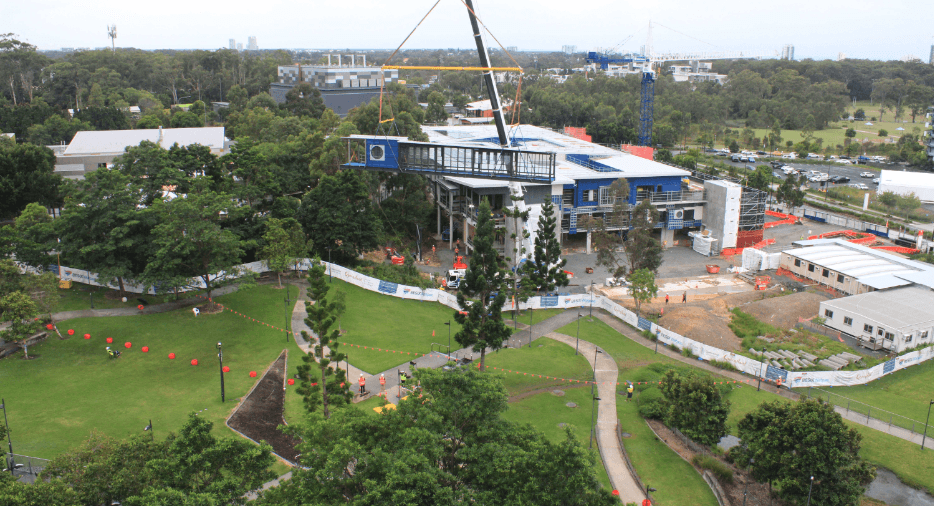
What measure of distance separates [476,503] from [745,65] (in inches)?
8254

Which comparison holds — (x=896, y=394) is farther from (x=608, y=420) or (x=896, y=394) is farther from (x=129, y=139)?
(x=129, y=139)

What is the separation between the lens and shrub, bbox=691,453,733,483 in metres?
26.6

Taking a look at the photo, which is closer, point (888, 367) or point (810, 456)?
point (810, 456)

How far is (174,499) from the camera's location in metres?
16.8

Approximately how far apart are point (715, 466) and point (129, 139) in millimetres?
72009

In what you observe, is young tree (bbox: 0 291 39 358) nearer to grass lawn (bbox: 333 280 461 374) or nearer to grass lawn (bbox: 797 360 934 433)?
grass lawn (bbox: 333 280 461 374)

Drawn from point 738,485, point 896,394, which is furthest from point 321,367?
point 896,394

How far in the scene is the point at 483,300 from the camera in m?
36.8

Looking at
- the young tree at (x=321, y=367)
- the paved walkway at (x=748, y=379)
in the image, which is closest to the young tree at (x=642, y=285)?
the paved walkway at (x=748, y=379)

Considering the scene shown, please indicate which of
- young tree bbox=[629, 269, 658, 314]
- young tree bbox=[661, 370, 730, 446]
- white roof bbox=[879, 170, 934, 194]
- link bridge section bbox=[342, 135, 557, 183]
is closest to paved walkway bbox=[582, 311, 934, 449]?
young tree bbox=[629, 269, 658, 314]

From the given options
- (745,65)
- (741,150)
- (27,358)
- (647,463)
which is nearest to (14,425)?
(27,358)

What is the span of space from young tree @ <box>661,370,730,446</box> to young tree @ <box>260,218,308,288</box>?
88.3 ft

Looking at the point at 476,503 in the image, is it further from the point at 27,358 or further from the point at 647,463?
the point at 27,358

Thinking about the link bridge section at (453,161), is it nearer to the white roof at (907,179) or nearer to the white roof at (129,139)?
the white roof at (129,139)
